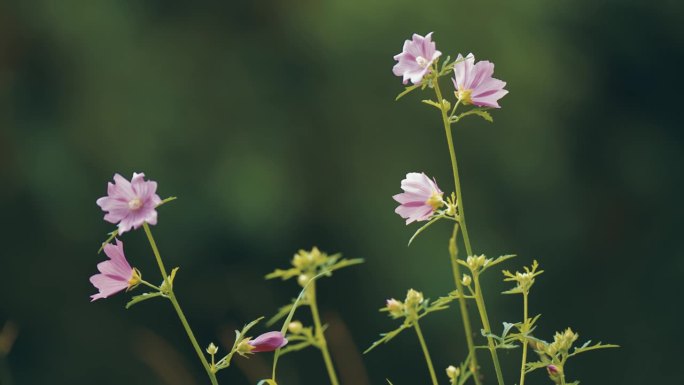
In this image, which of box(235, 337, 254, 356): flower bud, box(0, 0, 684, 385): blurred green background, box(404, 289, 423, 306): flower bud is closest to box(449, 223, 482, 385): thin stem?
box(404, 289, 423, 306): flower bud

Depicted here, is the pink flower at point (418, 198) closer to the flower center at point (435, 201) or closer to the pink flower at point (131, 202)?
the flower center at point (435, 201)

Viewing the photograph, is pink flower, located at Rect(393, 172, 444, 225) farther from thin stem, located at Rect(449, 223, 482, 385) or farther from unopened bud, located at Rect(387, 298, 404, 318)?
thin stem, located at Rect(449, 223, 482, 385)

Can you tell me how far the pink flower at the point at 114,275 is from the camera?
1310 millimetres

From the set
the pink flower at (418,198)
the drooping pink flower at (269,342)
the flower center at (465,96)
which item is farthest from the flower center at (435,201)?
the drooping pink flower at (269,342)

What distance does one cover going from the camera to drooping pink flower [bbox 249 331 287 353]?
124cm

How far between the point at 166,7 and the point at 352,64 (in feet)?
4.11

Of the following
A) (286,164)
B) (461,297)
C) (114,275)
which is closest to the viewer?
(461,297)

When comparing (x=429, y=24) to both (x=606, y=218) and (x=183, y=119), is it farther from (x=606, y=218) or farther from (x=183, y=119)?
(x=606, y=218)

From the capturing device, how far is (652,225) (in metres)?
8.31

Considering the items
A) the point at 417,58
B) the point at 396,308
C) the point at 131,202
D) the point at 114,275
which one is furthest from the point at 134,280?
the point at 417,58

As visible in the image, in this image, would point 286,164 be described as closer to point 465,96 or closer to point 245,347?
point 465,96

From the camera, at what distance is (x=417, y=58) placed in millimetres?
1338

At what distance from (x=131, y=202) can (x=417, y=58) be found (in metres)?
0.36

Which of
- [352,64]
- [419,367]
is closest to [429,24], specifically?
[352,64]
